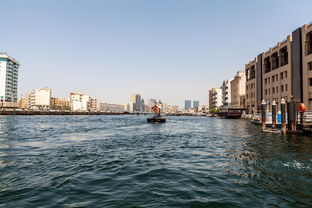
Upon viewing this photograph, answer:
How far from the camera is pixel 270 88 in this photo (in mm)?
71188

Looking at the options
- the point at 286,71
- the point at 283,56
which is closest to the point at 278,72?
the point at 286,71

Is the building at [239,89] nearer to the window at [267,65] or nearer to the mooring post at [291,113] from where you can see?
the window at [267,65]

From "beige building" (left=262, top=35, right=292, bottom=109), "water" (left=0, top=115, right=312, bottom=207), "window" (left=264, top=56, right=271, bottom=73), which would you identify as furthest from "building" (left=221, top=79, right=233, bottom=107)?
"water" (left=0, top=115, right=312, bottom=207)

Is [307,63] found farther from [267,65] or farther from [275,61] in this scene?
[267,65]

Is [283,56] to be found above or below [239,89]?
above

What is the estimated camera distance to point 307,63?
50.9 meters

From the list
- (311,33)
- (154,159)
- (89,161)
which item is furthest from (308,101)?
(89,161)

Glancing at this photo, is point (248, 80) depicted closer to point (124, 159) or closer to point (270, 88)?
point (270, 88)

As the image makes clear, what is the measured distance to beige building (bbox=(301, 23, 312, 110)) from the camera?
5016 cm

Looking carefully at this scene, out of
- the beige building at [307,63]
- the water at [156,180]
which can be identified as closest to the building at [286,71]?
the beige building at [307,63]

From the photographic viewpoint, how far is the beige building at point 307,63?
165 feet

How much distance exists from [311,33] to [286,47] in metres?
10.6

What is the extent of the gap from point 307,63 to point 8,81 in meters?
169

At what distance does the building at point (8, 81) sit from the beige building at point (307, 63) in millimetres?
162232
